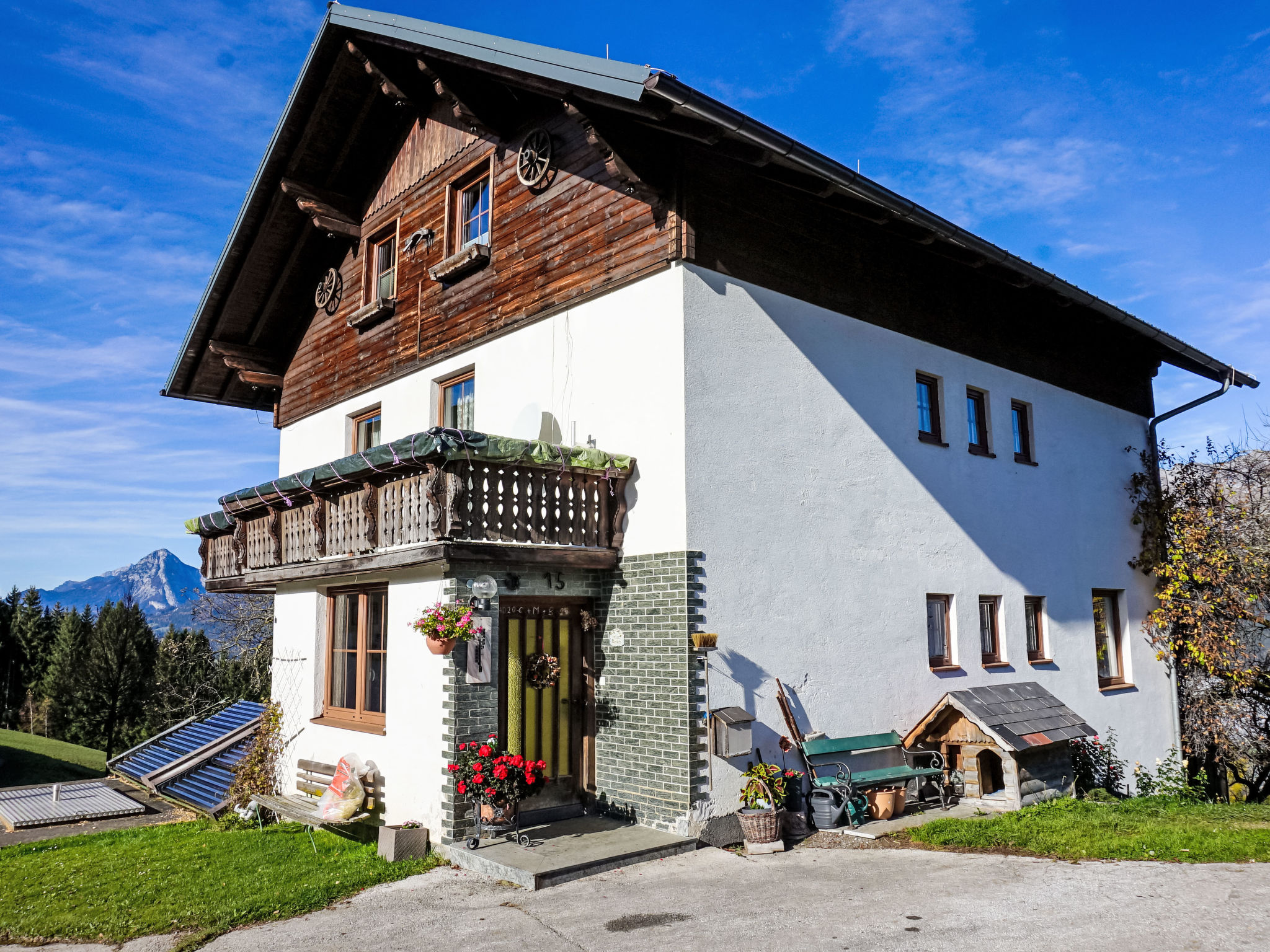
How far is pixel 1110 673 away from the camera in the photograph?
15.0m

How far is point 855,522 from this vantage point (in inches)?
426

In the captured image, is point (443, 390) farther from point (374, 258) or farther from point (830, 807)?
point (830, 807)

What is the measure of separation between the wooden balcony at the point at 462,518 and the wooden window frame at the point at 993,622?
588cm

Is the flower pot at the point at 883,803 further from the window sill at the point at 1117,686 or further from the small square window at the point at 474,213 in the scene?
the small square window at the point at 474,213

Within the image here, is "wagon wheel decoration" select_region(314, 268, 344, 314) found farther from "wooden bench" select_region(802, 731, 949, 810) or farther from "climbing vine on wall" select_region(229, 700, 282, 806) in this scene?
"wooden bench" select_region(802, 731, 949, 810)

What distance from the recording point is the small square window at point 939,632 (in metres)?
11.9

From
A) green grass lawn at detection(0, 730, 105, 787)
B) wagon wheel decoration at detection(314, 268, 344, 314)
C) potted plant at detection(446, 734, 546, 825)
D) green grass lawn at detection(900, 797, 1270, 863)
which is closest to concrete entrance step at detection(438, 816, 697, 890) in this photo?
potted plant at detection(446, 734, 546, 825)

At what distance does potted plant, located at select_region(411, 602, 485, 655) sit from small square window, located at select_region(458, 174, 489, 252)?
5767 millimetres

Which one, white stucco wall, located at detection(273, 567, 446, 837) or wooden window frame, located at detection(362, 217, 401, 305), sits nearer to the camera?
white stucco wall, located at detection(273, 567, 446, 837)

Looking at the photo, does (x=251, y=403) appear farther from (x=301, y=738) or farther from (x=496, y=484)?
(x=496, y=484)

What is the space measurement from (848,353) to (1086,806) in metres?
5.88

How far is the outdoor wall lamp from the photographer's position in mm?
8805

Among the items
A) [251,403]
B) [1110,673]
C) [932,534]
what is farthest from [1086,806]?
[251,403]

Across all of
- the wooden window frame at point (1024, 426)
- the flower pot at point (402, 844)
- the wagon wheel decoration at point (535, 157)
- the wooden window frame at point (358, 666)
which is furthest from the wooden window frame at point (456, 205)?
the wooden window frame at point (1024, 426)
